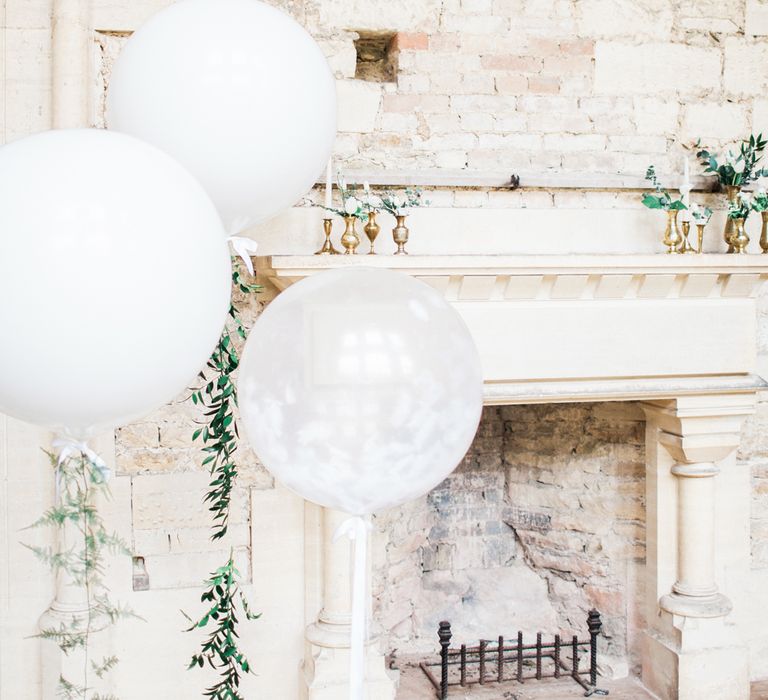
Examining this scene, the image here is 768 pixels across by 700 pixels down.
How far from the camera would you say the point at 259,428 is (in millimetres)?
1607

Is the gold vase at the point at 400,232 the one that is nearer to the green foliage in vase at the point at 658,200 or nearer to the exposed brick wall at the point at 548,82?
the exposed brick wall at the point at 548,82

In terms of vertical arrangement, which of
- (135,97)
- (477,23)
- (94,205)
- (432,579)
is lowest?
(432,579)

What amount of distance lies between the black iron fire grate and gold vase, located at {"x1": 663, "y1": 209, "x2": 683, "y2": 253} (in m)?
1.30

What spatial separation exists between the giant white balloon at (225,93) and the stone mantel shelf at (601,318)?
2.67ft

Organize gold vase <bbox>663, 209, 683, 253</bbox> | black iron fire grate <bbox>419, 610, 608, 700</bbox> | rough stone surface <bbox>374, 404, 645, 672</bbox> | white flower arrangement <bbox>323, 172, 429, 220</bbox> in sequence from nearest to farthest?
white flower arrangement <bbox>323, 172, 429, 220</bbox> → gold vase <bbox>663, 209, 683, 253</bbox> → black iron fire grate <bbox>419, 610, 608, 700</bbox> → rough stone surface <bbox>374, 404, 645, 672</bbox>

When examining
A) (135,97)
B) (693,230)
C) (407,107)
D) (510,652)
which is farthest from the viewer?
(510,652)

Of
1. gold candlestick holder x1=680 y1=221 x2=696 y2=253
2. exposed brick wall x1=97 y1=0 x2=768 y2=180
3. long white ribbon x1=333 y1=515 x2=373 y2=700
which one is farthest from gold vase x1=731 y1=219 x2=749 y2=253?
long white ribbon x1=333 y1=515 x2=373 y2=700

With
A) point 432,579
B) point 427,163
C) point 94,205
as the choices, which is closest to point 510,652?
point 432,579

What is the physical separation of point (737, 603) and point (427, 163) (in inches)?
74.3

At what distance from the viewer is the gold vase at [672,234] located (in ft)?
9.39

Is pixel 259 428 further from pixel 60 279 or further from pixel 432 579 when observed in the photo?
pixel 432 579

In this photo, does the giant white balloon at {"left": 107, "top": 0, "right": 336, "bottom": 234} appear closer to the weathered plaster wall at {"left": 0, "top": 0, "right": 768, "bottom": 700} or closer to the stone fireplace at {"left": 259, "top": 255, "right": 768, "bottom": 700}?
the stone fireplace at {"left": 259, "top": 255, "right": 768, "bottom": 700}

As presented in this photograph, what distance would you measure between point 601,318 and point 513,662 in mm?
1393

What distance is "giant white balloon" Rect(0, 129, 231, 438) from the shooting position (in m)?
1.32
